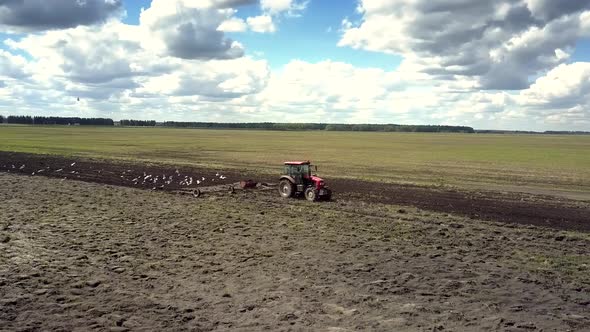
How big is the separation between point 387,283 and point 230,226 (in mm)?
8379

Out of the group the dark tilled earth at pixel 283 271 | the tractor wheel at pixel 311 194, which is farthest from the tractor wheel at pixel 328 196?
the dark tilled earth at pixel 283 271

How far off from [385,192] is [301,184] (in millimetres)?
6029

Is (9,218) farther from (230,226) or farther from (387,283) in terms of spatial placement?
(387,283)

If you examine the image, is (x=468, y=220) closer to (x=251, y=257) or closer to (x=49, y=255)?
(x=251, y=257)

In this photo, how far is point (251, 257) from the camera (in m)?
15.0

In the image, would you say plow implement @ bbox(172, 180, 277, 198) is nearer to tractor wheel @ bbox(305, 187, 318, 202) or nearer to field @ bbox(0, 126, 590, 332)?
field @ bbox(0, 126, 590, 332)

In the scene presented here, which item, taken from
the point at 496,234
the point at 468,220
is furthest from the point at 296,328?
the point at 468,220

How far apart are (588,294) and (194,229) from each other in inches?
505

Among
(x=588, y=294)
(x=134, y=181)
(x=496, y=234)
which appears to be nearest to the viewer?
(x=588, y=294)

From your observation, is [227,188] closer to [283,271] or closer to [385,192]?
[385,192]

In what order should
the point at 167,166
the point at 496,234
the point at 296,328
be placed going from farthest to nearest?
the point at 167,166, the point at 496,234, the point at 296,328

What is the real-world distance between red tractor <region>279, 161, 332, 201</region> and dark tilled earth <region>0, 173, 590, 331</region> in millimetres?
2867

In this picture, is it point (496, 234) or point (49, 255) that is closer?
point (49, 255)

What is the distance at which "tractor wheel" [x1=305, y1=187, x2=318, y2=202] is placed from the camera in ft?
84.3
